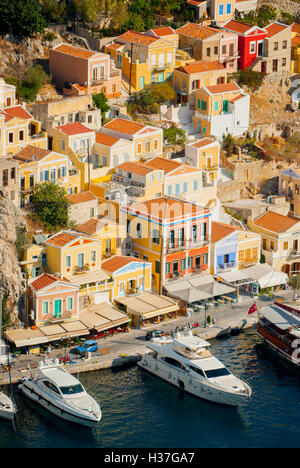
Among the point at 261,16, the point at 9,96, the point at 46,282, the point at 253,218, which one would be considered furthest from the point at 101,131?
the point at 261,16

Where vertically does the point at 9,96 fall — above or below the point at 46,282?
above

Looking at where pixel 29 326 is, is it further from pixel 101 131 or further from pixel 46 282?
pixel 101 131

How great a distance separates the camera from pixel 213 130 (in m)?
94.1

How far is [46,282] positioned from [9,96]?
749 inches

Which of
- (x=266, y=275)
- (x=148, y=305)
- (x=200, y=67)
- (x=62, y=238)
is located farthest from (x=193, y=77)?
(x=148, y=305)

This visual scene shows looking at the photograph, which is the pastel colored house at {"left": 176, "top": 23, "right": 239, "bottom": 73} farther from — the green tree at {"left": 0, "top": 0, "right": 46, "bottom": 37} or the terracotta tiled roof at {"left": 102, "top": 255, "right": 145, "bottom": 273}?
the terracotta tiled roof at {"left": 102, "top": 255, "right": 145, "bottom": 273}

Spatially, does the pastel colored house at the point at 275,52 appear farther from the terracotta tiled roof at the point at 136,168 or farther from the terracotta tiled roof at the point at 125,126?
the terracotta tiled roof at the point at 136,168

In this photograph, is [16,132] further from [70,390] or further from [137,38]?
[70,390]

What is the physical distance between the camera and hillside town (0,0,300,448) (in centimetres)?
7444

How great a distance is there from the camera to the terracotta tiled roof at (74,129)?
3312 inches

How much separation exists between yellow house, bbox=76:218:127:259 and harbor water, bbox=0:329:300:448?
1049cm

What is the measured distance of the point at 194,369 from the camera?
68.8 metres

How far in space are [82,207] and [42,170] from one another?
142 inches

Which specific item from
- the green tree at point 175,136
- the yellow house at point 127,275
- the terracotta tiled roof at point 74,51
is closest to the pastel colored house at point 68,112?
the terracotta tiled roof at point 74,51
